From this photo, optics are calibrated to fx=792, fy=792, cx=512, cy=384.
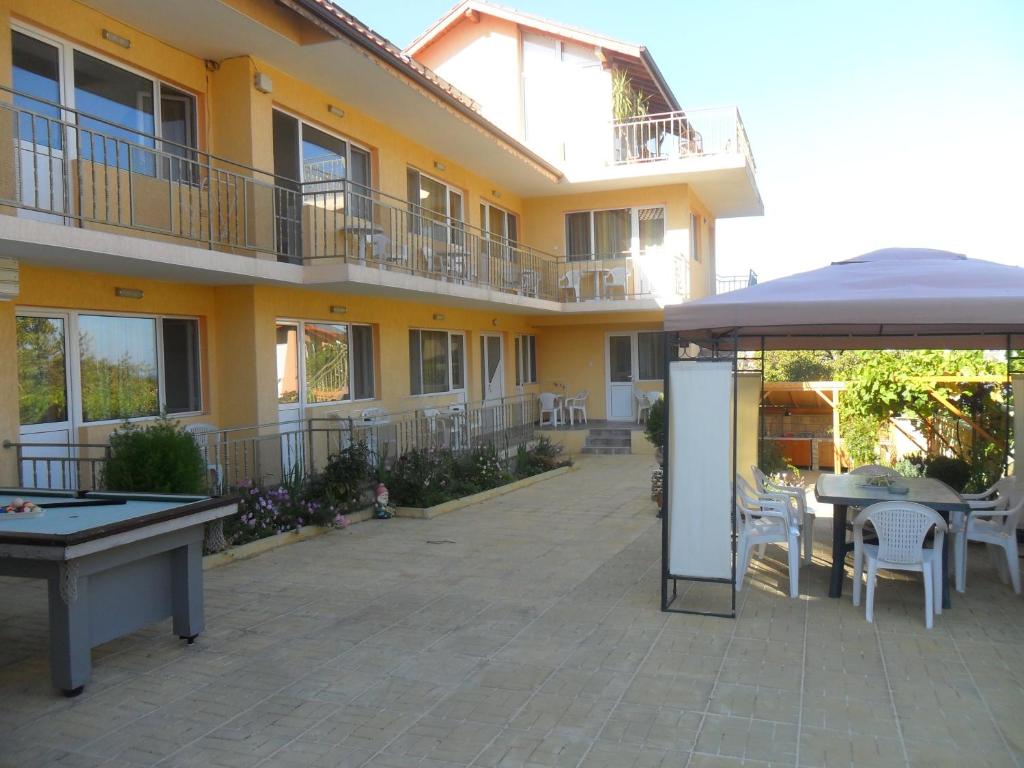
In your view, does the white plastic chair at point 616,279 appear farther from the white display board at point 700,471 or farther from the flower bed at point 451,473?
the white display board at point 700,471

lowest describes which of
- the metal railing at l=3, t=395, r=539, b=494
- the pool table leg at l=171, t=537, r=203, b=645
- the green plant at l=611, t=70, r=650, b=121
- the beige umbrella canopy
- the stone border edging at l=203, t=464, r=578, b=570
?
the stone border edging at l=203, t=464, r=578, b=570

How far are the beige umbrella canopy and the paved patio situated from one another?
2237 millimetres

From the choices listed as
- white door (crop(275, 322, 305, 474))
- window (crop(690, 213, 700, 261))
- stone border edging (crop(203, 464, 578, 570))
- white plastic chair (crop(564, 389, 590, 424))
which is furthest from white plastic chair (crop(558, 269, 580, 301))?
white door (crop(275, 322, 305, 474))

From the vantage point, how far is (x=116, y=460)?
705 cm

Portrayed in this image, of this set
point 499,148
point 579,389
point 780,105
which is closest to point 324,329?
point 499,148

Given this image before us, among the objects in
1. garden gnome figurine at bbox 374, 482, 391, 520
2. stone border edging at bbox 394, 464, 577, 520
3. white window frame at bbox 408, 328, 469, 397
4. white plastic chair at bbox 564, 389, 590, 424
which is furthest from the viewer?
white plastic chair at bbox 564, 389, 590, 424

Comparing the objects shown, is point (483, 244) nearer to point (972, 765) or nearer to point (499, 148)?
point (499, 148)

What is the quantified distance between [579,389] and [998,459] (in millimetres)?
11300

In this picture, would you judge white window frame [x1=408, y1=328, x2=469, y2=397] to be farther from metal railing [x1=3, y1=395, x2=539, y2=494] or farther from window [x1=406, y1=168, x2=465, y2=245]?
window [x1=406, y1=168, x2=465, y2=245]

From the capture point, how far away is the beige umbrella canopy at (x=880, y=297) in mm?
5586

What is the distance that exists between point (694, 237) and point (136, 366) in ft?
48.8

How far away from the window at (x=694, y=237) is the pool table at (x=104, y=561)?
16.3 meters

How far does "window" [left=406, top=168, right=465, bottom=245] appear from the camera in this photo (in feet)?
49.2

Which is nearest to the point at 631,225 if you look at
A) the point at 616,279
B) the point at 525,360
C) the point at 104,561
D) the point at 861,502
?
the point at 616,279
